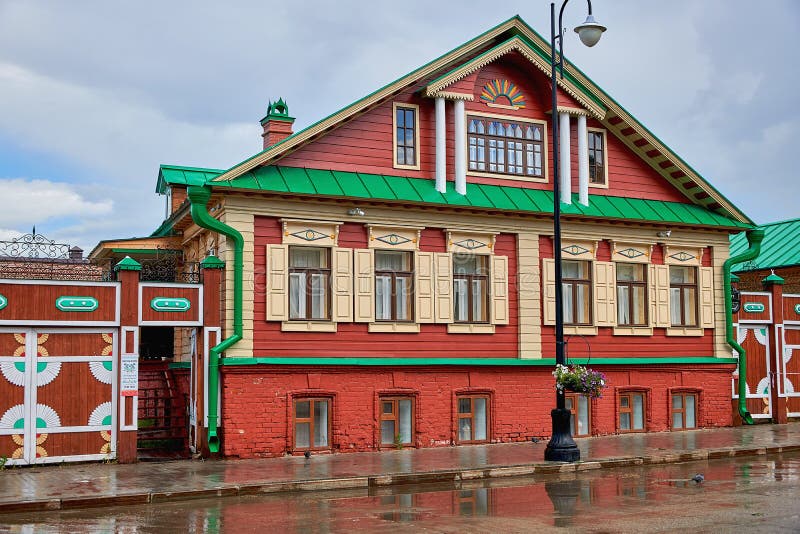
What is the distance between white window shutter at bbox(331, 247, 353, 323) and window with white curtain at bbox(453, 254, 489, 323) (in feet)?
8.65

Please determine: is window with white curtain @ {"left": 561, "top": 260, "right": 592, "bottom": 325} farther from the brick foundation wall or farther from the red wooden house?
the brick foundation wall

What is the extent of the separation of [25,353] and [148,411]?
5326 millimetres

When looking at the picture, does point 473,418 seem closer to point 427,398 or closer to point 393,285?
point 427,398

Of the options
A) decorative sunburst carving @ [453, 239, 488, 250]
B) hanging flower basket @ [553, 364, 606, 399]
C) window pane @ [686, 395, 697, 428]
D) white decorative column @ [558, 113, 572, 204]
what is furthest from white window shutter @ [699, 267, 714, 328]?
hanging flower basket @ [553, 364, 606, 399]

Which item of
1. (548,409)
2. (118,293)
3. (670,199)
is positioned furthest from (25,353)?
(670,199)

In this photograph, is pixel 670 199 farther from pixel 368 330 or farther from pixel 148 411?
pixel 148 411

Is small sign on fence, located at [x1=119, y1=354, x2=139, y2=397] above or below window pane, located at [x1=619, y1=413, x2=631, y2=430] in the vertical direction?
above

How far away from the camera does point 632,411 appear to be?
75.2 ft

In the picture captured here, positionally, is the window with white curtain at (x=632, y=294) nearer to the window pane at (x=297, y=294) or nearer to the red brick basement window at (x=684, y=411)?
the red brick basement window at (x=684, y=411)

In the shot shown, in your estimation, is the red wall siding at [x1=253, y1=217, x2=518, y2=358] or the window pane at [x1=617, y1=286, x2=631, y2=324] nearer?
the red wall siding at [x1=253, y1=217, x2=518, y2=358]

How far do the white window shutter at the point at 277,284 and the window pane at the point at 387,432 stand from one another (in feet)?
10.5

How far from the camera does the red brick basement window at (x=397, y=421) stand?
→ 20.0 m

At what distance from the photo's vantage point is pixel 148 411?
21859 millimetres

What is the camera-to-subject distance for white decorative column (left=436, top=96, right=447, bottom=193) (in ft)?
68.6
